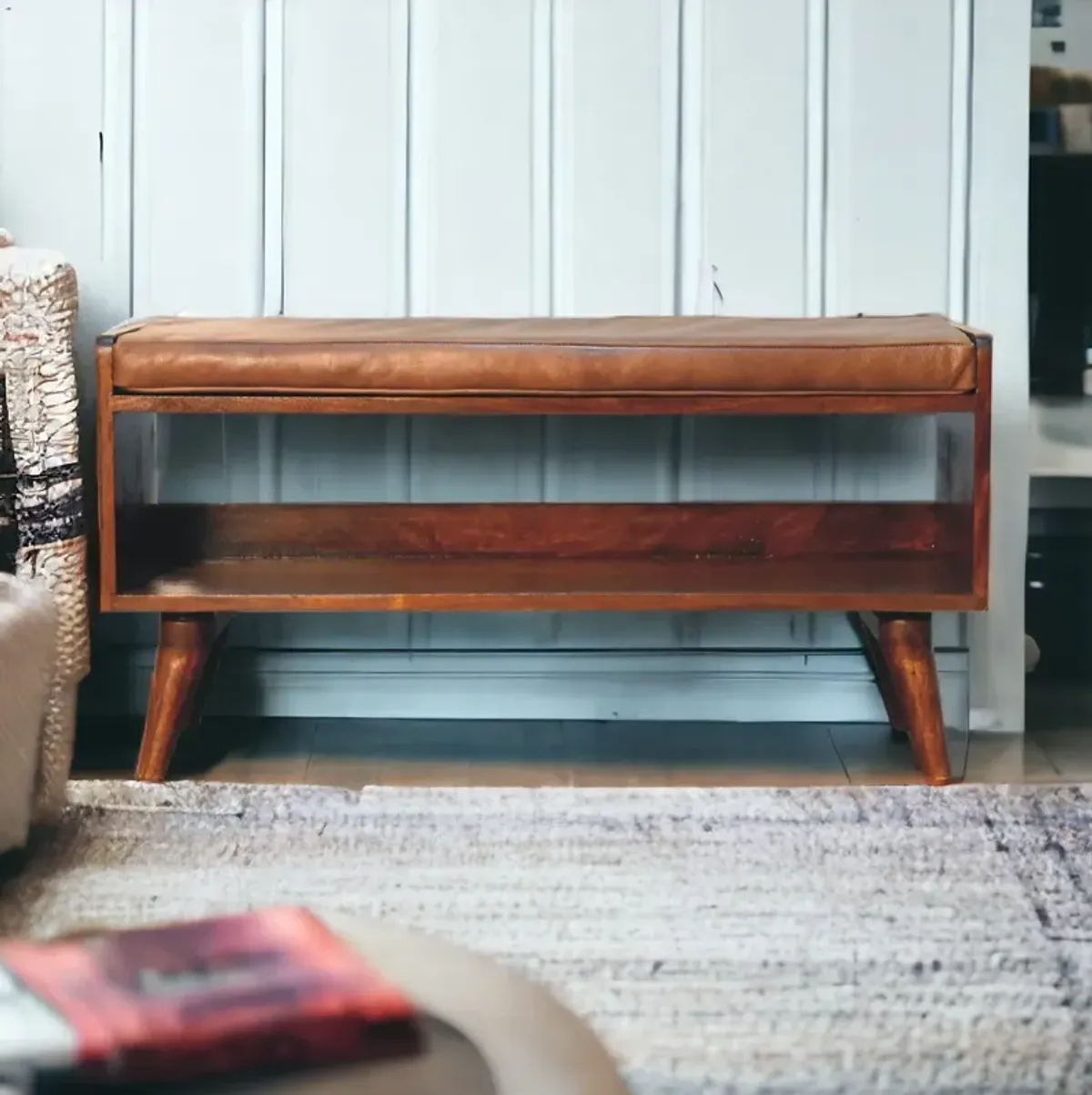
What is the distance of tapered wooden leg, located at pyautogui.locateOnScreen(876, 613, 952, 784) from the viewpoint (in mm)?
2148

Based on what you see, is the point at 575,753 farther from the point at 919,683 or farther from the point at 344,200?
the point at 344,200

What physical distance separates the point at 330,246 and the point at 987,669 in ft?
3.73

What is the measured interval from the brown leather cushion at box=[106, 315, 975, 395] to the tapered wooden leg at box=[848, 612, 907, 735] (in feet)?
1.39

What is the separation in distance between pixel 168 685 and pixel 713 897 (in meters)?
0.79

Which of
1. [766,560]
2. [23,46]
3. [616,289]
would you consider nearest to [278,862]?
[766,560]

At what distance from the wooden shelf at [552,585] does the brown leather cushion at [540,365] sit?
249mm

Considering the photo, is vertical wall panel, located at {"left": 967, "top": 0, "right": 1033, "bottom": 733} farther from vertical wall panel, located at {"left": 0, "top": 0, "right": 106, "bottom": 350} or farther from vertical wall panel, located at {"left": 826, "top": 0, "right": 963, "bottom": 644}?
vertical wall panel, located at {"left": 0, "top": 0, "right": 106, "bottom": 350}

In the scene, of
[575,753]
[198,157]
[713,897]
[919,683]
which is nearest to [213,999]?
[713,897]

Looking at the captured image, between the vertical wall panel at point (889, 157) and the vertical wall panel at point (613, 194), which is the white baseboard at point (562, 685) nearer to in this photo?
the vertical wall panel at point (613, 194)

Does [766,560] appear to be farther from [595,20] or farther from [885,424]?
[595,20]

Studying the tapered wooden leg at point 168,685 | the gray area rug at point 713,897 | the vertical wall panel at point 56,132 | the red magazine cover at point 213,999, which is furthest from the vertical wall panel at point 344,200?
the red magazine cover at point 213,999

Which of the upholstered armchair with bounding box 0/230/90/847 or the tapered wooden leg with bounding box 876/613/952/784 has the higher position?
the upholstered armchair with bounding box 0/230/90/847

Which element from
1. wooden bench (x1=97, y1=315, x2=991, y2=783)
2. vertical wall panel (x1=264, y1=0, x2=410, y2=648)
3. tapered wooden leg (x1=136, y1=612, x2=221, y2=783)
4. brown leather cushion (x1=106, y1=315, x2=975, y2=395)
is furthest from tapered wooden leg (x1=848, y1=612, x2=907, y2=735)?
tapered wooden leg (x1=136, y1=612, x2=221, y2=783)

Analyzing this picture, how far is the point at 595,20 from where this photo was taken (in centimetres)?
243
